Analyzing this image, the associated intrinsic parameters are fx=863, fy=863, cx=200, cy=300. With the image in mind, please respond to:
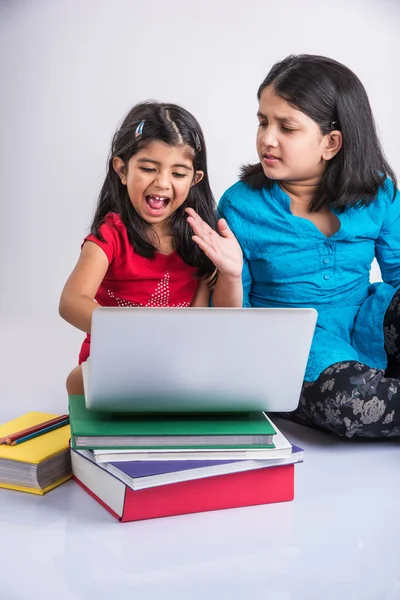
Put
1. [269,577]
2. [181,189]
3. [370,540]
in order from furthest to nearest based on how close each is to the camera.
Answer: [181,189], [370,540], [269,577]

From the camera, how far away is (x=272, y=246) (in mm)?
2082

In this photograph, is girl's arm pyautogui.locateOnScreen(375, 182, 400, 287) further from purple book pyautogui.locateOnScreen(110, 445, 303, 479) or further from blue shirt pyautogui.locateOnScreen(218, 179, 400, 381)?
purple book pyautogui.locateOnScreen(110, 445, 303, 479)

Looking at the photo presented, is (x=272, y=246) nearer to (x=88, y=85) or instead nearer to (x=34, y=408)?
(x=34, y=408)

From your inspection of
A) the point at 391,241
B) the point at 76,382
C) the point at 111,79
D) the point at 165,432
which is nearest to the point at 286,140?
the point at 391,241

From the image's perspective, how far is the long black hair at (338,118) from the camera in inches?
78.4

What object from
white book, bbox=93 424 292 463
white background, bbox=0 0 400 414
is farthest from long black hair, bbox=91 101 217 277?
white background, bbox=0 0 400 414

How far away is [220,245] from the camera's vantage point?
5.91 feet

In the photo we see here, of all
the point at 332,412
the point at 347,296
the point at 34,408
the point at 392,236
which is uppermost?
the point at 392,236

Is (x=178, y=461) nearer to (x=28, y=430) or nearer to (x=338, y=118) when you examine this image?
(x=28, y=430)

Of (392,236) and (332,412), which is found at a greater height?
(392,236)

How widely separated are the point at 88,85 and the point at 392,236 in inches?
71.8

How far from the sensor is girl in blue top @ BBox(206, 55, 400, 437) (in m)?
2.00

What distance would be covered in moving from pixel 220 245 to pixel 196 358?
0.46 meters

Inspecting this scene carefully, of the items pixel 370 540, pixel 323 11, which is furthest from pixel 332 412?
pixel 323 11
